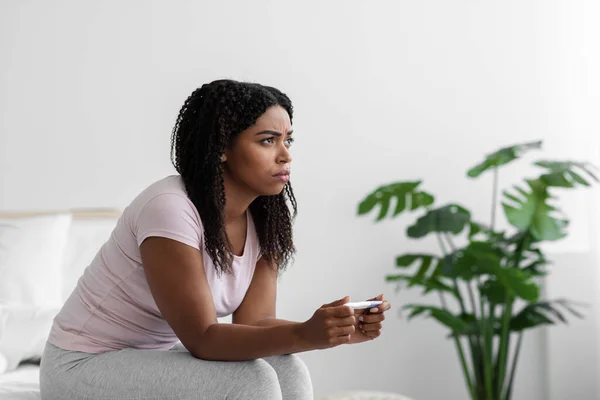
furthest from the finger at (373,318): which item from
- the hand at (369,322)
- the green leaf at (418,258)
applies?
the green leaf at (418,258)

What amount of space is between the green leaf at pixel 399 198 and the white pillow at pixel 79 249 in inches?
33.6

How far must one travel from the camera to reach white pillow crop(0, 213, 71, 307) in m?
2.24

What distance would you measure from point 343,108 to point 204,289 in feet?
5.48

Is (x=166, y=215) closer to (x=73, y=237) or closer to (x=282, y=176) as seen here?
(x=282, y=176)

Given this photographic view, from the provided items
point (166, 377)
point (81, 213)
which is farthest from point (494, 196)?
point (166, 377)

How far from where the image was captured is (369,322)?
136 centimetres

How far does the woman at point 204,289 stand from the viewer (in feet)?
4.26

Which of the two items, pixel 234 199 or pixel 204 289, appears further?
pixel 234 199

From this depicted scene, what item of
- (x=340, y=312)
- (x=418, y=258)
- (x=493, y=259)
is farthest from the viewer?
(x=418, y=258)

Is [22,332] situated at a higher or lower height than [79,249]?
lower

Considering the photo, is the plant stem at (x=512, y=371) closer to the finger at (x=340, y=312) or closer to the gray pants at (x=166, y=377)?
the gray pants at (x=166, y=377)

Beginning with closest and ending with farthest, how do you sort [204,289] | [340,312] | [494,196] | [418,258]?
[340,312], [204,289], [418,258], [494,196]

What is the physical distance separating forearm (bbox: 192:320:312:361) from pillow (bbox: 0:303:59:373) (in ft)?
2.92

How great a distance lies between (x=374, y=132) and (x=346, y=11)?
46 cm
